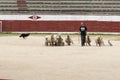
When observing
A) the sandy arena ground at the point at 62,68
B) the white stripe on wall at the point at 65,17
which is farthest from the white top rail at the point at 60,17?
the sandy arena ground at the point at 62,68

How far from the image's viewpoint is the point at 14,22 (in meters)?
37.0

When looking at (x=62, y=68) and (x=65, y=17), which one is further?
(x=65, y=17)

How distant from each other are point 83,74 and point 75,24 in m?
25.4

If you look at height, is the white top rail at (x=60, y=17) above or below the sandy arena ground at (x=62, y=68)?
above

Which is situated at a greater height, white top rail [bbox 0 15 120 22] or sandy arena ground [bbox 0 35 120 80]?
white top rail [bbox 0 15 120 22]

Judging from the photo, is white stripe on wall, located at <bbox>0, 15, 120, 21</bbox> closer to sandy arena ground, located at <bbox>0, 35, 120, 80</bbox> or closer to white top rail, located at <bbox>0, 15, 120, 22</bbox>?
white top rail, located at <bbox>0, 15, 120, 22</bbox>

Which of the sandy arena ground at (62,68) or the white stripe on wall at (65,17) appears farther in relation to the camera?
the white stripe on wall at (65,17)

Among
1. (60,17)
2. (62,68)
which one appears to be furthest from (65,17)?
(62,68)

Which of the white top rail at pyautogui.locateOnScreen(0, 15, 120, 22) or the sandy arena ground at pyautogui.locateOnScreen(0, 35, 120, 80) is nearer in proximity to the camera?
the sandy arena ground at pyautogui.locateOnScreen(0, 35, 120, 80)

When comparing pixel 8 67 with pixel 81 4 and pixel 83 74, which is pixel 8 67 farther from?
pixel 81 4

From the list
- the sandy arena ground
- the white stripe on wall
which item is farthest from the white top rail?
the sandy arena ground

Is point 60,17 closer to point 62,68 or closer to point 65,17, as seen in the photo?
point 65,17

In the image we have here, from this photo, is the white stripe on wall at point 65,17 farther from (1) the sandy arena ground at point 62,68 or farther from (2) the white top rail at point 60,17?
(1) the sandy arena ground at point 62,68

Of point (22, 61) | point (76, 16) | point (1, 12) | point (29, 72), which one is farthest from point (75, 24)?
point (29, 72)
